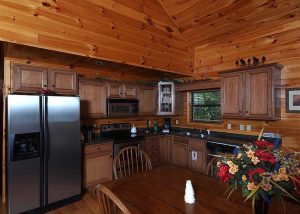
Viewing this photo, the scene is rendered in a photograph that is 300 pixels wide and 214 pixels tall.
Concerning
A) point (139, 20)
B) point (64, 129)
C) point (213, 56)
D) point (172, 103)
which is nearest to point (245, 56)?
point (213, 56)

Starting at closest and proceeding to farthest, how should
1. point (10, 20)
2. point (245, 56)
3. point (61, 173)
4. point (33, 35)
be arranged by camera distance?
point (10, 20), point (33, 35), point (61, 173), point (245, 56)

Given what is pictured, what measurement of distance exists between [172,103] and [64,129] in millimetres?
2491

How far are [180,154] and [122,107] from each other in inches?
61.0

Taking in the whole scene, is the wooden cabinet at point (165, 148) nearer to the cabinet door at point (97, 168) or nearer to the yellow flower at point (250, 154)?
the cabinet door at point (97, 168)

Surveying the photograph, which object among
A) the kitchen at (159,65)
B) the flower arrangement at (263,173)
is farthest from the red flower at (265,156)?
the kitchen at (159,65)

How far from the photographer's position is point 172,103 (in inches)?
178

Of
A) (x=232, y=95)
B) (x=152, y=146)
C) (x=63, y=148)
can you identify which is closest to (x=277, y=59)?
(x=232, y=95)

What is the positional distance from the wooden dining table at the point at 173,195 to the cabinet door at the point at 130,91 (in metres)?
2.34

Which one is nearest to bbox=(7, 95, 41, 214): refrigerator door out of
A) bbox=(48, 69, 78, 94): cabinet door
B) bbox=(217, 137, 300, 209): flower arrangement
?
bbox=(48, 69, 78, 94): cabinet door

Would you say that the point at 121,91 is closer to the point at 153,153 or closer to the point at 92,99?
the point at 92,99

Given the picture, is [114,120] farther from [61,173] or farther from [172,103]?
[61,173]

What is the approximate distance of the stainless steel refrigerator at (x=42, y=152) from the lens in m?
2.42

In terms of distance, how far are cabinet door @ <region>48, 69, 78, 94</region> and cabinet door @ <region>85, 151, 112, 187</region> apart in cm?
112

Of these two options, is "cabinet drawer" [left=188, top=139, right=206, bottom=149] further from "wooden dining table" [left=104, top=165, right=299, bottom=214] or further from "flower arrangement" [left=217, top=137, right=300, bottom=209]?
"flower arrangement" [left=217, top=137, right=300, bottom=209]
